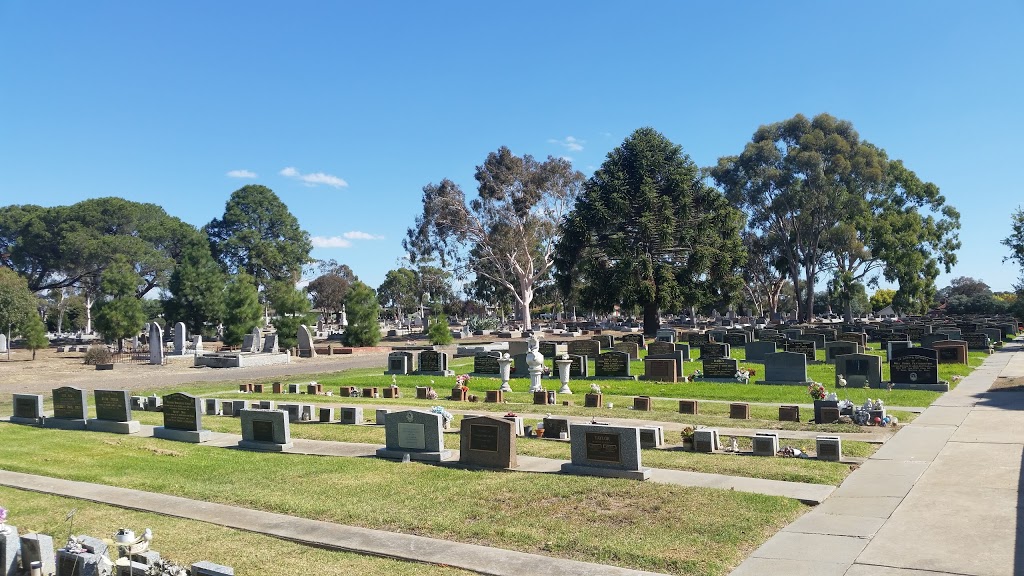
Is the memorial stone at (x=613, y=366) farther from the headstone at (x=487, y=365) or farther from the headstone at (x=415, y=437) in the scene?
the headstone at (x=415, y=437)

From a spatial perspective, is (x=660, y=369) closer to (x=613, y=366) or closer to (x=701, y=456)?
(x=613, y=366)

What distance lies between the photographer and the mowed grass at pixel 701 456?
11414 millimetres

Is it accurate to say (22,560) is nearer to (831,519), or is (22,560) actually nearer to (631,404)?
(831,519)

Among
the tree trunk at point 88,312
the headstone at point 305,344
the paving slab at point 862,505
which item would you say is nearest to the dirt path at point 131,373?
the headstone at point 305,344

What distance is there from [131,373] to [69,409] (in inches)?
748

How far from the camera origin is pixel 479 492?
10.6 metres

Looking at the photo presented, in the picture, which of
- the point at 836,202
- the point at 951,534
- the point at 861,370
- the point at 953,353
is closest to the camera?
the point at 951,534

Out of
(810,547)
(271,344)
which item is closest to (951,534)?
(810,547)

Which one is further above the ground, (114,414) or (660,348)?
(660,348)

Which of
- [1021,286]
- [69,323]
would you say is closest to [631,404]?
[1021,286]

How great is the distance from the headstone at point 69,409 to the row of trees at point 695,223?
3839cm

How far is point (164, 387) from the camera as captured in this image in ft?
95.2

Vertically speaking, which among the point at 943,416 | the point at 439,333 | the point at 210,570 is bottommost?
the point at 943,416

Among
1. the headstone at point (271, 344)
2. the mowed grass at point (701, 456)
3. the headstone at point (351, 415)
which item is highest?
the headstone at point (271, 344)
